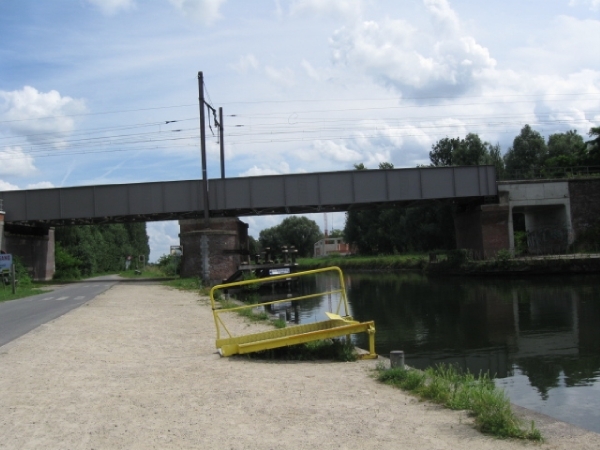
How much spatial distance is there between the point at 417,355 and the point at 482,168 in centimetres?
3051

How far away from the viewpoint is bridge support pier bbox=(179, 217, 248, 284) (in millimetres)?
40625

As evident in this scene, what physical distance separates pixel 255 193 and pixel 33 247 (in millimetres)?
18542

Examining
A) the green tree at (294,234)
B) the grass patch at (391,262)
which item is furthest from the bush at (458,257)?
the green tree at (294,234)

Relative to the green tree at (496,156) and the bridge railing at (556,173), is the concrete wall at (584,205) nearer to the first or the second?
the bridge railing at (556,173)

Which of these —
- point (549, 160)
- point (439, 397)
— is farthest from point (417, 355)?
point (549, 160)

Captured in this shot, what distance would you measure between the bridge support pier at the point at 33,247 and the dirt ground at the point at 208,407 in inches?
1369

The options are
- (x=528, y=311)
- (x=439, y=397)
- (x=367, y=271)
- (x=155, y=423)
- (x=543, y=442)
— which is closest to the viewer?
(x=543, y=442)

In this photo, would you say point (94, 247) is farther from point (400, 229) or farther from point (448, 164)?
point (448, 164)

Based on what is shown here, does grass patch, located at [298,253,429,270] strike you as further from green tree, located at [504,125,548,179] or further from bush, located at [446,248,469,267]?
green tree, located at [504,125,548,179]

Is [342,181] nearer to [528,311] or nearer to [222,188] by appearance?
[222,188]

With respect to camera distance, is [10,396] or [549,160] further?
[549,160]

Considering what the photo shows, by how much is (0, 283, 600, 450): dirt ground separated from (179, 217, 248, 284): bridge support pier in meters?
29.1

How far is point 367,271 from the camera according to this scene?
66.1 m

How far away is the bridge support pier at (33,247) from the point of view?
43.4 meters
